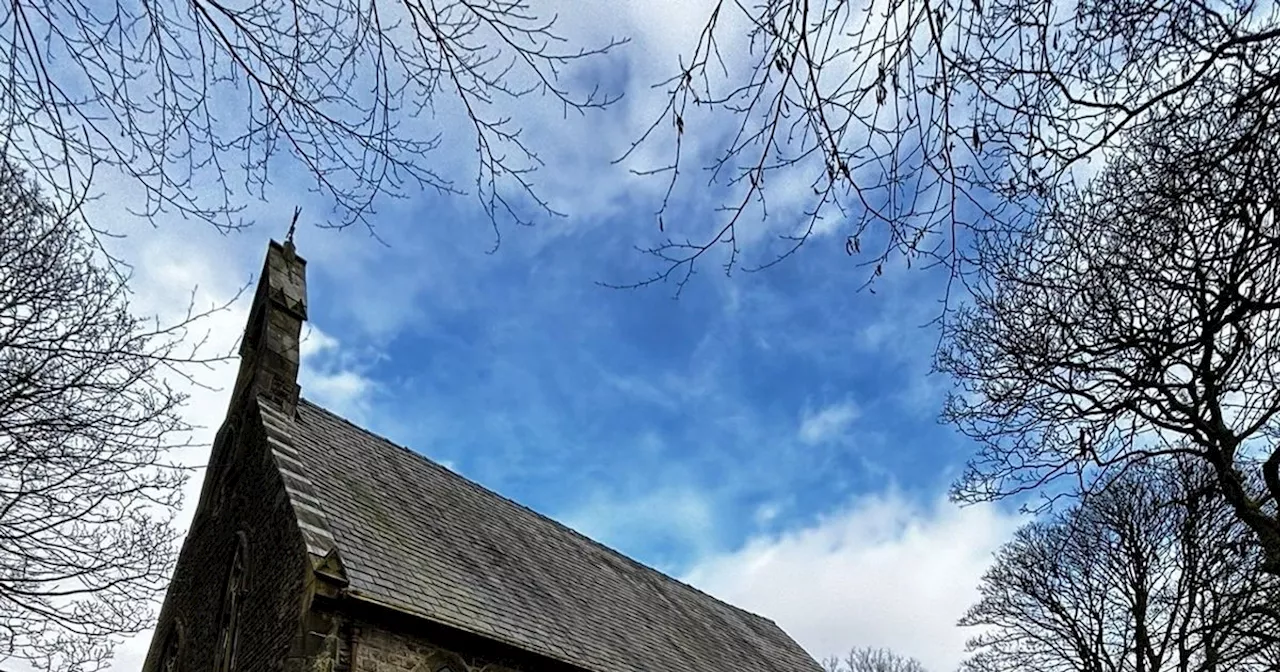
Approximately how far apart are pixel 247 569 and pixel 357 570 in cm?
271

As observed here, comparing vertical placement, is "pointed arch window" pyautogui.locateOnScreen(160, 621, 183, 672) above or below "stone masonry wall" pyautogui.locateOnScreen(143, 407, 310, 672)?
below

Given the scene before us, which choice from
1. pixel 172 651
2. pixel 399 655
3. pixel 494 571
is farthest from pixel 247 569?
pixel 172 651

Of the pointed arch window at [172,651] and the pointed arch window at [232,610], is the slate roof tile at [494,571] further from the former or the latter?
Answer: the pointed arch window at [172,651]

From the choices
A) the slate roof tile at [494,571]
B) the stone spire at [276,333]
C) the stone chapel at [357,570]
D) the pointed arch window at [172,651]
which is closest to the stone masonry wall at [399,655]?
the stone chapel at [357,570]

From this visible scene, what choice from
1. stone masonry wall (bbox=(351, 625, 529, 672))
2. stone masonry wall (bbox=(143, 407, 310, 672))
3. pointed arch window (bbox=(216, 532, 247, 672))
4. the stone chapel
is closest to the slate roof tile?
the stone chapel

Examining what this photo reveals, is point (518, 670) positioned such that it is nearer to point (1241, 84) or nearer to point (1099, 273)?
point (1099, 273)

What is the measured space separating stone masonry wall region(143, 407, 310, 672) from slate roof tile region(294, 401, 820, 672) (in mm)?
690

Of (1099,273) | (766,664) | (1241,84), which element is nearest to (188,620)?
(766,664)

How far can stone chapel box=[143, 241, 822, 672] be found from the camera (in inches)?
415

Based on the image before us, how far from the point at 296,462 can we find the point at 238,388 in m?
4.26

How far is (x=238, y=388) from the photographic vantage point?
16.2 meters

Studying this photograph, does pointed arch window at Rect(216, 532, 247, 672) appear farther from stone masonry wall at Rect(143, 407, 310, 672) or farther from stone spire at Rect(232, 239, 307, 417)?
stone spire at Rect(232, 239, 307, 417)

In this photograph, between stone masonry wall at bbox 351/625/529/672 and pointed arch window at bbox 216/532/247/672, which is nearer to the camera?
stone masonry wall at bbox 351/625/529/672

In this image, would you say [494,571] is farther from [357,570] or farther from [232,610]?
[232,610]
